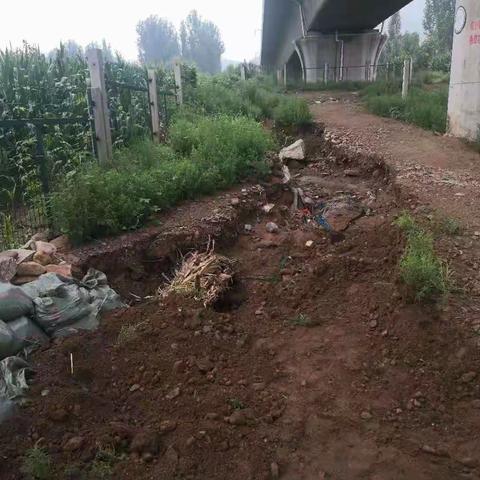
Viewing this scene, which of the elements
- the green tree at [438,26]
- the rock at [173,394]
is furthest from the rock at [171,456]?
the green tree at [438,26]

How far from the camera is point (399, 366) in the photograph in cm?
329

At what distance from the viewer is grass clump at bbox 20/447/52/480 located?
245cm

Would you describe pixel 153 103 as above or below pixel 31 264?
above

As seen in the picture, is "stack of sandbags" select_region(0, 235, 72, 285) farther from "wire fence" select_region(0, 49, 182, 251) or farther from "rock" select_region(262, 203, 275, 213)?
"rock" select_region(262, 203, 275, 213)

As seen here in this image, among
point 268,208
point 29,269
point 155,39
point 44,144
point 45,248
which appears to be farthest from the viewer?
point 155,39

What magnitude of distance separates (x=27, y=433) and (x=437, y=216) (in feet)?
13.0

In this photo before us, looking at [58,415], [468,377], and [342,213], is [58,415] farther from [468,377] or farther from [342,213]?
[342,213]

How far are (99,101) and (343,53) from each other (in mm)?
17364

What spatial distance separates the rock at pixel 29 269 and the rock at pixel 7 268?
0.20 feet

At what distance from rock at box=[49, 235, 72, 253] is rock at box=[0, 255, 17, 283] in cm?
76

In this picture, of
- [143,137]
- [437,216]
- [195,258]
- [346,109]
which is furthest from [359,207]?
[346,109]

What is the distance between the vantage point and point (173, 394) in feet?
10.2

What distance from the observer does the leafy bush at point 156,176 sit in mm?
4953

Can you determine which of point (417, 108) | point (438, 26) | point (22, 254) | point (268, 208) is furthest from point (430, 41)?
point (22, 254)
